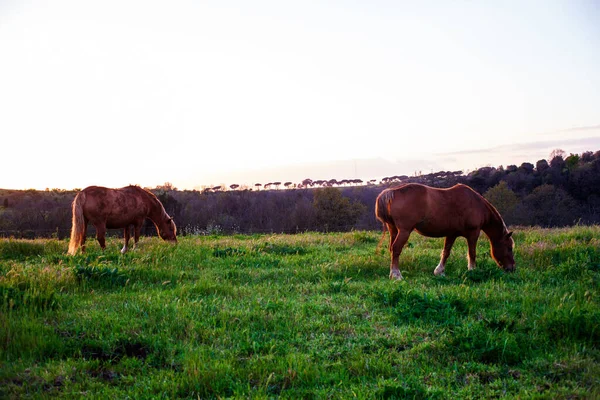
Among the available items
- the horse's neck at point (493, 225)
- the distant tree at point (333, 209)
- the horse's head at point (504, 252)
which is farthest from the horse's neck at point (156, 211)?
the distant tree at point (333, 209)

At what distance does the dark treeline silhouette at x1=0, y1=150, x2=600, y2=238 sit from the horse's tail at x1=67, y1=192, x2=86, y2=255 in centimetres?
1437

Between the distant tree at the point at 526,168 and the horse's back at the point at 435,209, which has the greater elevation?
the distant tree at the point at 526,168

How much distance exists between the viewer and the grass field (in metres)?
3.94

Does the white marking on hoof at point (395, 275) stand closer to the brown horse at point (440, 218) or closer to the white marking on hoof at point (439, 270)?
the brown horse at point (440, 218)

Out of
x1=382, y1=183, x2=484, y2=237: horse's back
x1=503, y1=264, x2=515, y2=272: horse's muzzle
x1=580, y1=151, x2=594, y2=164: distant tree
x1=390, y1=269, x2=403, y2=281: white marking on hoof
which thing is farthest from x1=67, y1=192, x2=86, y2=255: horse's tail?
x1=580, y1=151, x2=594, y2=164: distant tree

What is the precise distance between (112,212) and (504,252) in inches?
410

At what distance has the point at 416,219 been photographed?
8.88 m

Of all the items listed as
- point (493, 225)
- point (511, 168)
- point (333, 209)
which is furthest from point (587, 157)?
point (493, 225)

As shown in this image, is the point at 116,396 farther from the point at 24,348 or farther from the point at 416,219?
the point at 416,219

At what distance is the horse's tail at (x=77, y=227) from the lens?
427 inches

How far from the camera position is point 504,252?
371 inches

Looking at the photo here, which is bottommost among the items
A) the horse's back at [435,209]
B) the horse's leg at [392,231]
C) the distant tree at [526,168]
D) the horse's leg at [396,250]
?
the horse's leg at [396,250]

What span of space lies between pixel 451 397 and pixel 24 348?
4437mm

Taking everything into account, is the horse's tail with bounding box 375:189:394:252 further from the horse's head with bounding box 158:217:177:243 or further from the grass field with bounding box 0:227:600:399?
the horse's head with bounding box 158:217:177:243
